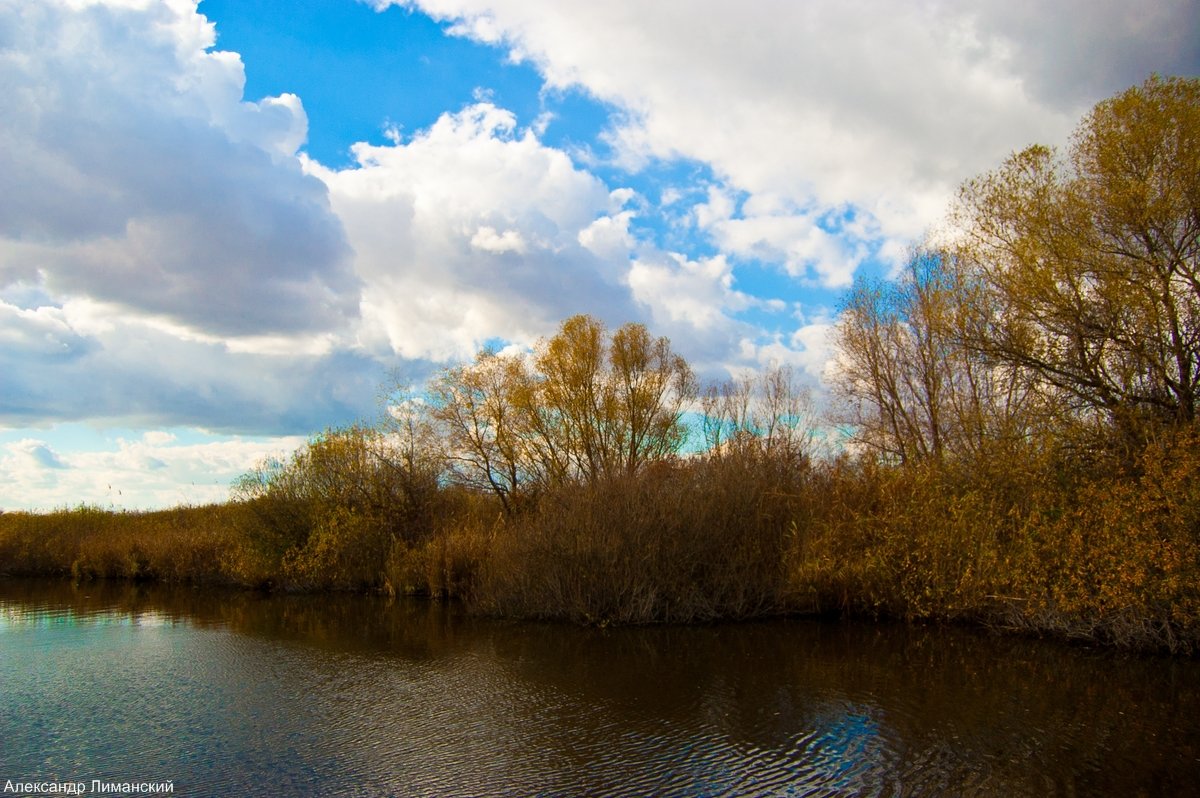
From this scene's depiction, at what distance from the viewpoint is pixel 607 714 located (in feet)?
34.8

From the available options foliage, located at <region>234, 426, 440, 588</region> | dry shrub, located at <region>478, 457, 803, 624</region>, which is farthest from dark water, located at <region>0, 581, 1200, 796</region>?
foliage, located at <region>234, 426, 440, 588</region>

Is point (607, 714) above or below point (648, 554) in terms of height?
below

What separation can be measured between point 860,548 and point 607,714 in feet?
32.1

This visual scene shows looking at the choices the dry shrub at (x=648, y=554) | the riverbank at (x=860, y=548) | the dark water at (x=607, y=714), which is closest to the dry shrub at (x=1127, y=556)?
the riverbank at (x=860, y=548)

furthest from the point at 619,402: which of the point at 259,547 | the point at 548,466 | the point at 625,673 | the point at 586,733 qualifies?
the point at 586,733

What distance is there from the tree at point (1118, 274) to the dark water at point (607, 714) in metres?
5.53

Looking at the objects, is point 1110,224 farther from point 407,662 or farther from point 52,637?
point 52,637

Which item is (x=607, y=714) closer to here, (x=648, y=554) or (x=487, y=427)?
(x=648, y=554)

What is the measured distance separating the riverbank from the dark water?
84 cm

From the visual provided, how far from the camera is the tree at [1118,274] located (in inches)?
604

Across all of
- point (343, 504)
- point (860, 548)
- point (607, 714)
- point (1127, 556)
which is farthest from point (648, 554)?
point (343, 504)

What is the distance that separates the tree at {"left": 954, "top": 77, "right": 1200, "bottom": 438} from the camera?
604 inches

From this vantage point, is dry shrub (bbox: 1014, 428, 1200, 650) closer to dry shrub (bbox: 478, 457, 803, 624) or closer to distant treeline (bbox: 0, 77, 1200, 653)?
distant treeline (bbox: 0, 77, 1200, 653)

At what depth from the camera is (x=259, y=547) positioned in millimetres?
28312
